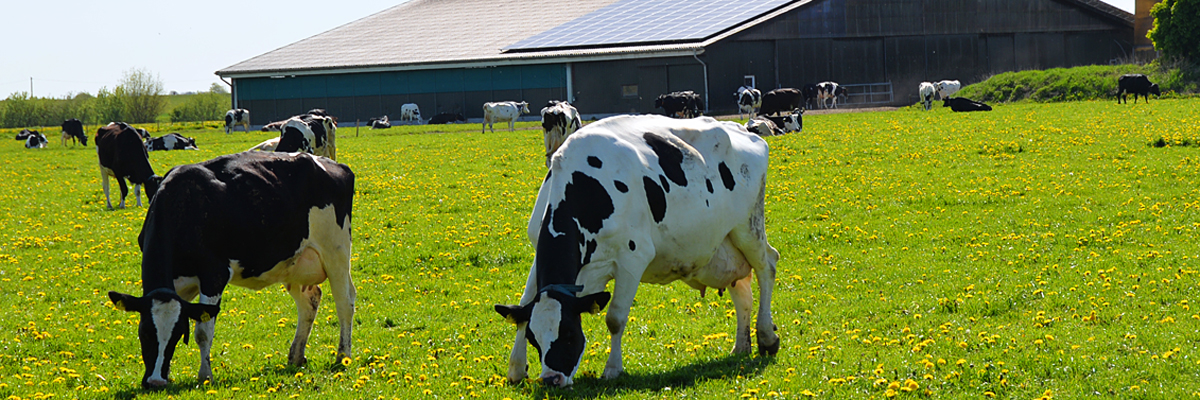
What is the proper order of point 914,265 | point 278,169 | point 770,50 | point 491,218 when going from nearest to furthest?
point 278,169
point 914,265
point 491,218
point 770,50

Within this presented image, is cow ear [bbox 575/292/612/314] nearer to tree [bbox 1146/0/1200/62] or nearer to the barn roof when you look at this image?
the barn roof

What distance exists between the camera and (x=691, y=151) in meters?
7.38

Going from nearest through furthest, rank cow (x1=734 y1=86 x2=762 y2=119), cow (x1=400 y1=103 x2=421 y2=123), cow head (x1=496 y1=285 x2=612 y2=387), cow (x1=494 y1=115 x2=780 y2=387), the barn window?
cow head (x1=496 y1=285 x2=612 y2=387) < cow (x1=494 y1=115 x2=780 y2=387) < cow (x1=734 y1=86 x2=762 y2=119) < the barn window < cow (x1=400 y1=103 x2=421 y2=123)

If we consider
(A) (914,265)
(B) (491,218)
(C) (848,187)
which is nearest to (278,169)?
(A) (914,265)

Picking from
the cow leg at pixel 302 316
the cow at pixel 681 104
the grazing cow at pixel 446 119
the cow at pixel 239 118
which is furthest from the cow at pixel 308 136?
the cow at pixel 239 118

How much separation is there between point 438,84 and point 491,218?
44741 mm

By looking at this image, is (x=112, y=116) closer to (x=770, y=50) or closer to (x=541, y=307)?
(x=770, y=50)

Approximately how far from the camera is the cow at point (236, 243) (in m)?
6.52

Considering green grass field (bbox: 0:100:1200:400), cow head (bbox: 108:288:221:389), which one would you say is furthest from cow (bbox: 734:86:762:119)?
cow head (bbox: 108:288:221:389)

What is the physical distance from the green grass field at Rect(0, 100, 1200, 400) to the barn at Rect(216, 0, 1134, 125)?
34.1 meters

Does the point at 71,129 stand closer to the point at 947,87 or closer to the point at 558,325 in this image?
the point at 947,87

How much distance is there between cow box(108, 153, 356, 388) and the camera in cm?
652

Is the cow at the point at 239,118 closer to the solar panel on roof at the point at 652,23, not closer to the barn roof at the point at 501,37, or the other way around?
the barn roof at the point at 501,37

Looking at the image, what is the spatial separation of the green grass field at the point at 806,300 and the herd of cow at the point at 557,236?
426 millimetres
